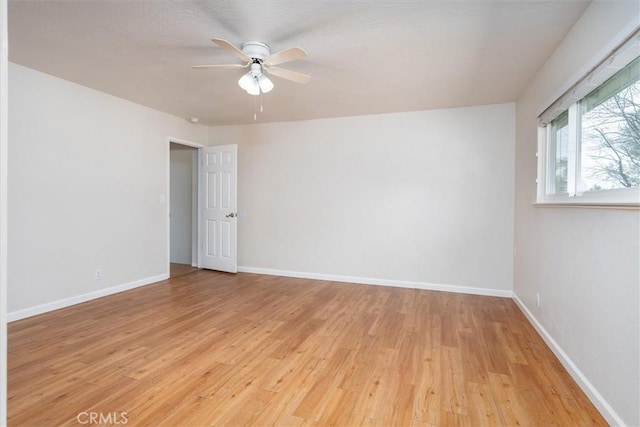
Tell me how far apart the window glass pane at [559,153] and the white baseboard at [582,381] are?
122cm

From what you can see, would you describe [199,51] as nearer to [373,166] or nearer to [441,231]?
[373,166]

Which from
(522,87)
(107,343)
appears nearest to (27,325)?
(107,343)

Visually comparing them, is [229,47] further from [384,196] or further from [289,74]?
[384,196]

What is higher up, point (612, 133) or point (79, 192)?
point (612, 133)

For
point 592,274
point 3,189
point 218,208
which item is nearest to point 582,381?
point 592,274

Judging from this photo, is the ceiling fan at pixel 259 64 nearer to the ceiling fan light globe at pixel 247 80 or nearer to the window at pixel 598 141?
the ceiling fan light globe at pixel 247 80

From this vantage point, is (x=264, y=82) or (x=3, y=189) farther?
(x=264, y=82)

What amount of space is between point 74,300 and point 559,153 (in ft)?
16.8

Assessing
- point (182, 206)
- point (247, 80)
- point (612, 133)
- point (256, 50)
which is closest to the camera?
point (612, 133)

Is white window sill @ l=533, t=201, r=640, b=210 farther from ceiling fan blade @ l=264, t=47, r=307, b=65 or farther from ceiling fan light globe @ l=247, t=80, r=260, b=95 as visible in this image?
ceiling fan light globe @ l=247, t=80, r=260, b=95

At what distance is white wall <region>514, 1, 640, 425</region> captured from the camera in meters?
1.58

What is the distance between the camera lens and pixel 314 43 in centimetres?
254

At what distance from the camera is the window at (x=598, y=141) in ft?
5.57

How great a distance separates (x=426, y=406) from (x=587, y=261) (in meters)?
1.36
